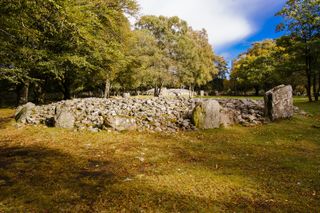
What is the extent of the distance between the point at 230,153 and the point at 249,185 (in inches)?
99.8

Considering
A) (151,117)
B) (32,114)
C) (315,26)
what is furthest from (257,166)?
(315,26)

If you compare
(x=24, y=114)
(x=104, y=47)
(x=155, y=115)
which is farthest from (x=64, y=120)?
(x=155, y=115)

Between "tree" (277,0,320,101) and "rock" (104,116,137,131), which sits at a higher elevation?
"tree" (277,0,320,101)

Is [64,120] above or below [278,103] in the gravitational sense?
below

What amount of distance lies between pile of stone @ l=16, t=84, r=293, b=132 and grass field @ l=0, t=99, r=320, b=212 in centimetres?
97

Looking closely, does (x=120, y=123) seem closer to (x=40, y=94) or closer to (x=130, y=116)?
(x=130, y=116)

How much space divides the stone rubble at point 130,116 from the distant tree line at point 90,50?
84.0 inches

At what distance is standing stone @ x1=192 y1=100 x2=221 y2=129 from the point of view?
10750 mm

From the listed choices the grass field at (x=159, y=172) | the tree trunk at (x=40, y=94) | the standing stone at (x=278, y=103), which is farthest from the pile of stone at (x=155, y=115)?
the tree trunk at (x=40, y=94)

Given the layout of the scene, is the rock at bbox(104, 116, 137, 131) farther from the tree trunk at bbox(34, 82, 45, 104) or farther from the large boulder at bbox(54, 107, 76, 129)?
the tree trunk at bbox(34, 82, 45, 104)

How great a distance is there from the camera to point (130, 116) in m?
11.3

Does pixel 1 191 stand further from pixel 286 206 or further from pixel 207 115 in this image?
pixel 207 115

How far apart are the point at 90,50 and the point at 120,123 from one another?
652 cm

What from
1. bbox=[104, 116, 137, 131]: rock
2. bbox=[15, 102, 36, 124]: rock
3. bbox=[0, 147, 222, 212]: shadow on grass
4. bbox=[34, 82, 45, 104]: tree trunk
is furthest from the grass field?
bbox=[34, 82, 45, 104]: tree trunk
